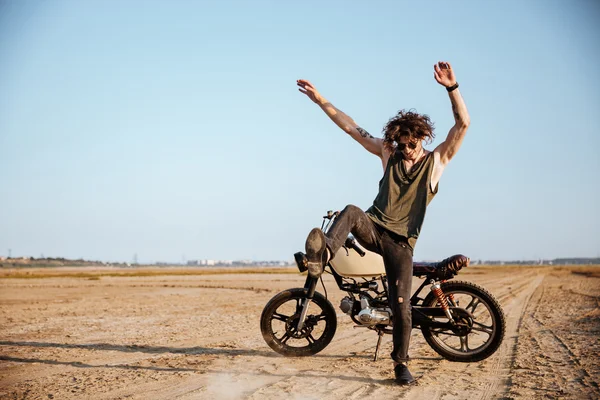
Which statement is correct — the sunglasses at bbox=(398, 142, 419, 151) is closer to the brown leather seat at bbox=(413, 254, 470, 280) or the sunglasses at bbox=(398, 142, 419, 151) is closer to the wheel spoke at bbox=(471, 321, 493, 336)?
the brown leather seat at bbox=(413, 254, 470, 280)

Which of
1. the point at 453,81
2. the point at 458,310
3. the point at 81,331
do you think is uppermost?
the point at 453,81

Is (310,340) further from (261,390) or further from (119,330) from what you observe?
(119,330)

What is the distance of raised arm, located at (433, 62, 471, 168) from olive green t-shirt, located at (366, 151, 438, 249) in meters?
0.22

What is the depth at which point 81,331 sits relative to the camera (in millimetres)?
7988

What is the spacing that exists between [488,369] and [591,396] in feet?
3.84

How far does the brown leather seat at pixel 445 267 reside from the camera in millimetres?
5254

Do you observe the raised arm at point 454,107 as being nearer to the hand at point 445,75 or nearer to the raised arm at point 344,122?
the hand at point 445,75

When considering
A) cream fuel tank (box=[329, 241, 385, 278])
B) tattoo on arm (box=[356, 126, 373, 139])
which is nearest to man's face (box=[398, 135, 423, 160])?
tattoo on arm (box=[356, 126, 373, 139])

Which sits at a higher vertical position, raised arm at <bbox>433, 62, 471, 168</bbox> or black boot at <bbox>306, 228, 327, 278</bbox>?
raised arm at <bbox>433, 62, 471, 168</bbox>

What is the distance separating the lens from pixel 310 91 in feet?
17.6

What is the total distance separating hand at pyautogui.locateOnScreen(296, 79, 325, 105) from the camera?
5.34 meters

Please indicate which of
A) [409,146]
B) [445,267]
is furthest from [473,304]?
[409,146]

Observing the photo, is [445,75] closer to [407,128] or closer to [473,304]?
[407,128]

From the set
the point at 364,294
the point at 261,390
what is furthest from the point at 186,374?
the point at 364,294
